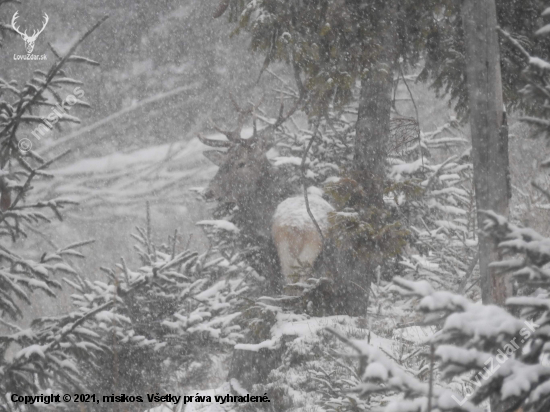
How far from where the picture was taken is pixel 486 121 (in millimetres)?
3512

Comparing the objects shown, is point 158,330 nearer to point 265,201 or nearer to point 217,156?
point 265,201

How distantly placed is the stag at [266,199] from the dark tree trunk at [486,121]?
7.28 feet

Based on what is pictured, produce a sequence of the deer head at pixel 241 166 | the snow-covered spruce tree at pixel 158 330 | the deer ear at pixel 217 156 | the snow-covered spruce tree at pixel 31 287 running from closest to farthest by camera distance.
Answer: the snow-covered spruce tree at pixel 31 287 → the snow-covered spruce tree at pixel 158 330 → the deer head at pixel 241 166 → the deer ear at pixel 217 156

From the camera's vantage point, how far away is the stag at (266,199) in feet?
18.3

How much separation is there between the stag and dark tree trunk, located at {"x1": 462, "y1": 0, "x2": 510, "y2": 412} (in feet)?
7.28

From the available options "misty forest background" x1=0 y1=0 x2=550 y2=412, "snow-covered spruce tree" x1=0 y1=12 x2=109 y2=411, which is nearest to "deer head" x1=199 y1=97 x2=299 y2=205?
"misty forest background" x1=0 y1=0 x2=550 y2=412

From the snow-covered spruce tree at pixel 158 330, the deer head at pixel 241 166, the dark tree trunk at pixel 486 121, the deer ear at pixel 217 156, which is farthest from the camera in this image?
the deer ear at pixel 217 156

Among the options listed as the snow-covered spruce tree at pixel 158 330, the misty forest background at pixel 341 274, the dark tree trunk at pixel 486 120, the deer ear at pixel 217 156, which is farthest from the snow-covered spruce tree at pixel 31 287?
the dark tree trunk at pixel 486 120

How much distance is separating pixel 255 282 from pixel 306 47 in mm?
3004

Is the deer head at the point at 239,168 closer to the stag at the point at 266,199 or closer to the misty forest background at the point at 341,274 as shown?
the stag at the point at 266,199

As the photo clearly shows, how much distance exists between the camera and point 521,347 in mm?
2008

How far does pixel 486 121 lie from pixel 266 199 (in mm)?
3127

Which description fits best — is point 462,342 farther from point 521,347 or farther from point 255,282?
point 255,282

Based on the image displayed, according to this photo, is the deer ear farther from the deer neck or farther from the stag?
the deer neck
